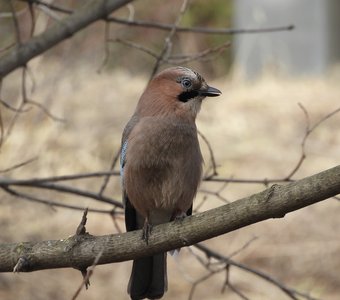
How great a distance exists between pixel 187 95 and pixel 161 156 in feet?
1.03

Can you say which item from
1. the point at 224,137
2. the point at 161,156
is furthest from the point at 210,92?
the point at 224,137

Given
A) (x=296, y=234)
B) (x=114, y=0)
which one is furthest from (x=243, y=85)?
(x=114, y=0)

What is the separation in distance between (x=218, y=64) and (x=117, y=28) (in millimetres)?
2202

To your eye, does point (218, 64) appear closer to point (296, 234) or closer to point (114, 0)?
point (296, 234)

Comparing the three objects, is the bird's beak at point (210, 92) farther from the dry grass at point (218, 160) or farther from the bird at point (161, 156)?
the dry grass at point (218, 160)

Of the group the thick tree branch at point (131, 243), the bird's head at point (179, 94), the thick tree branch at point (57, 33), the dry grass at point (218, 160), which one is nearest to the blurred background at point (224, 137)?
the dry grass at point (218, 160)

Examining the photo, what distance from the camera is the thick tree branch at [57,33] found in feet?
10.9

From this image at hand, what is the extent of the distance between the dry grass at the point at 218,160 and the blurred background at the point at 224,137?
1cm

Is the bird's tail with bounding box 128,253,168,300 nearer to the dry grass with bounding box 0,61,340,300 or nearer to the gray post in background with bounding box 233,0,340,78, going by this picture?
the dry grass with bounding box 0,61,340,300

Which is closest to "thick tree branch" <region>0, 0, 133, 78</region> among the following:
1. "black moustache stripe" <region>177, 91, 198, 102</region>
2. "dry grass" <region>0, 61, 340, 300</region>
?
"black moustache stripe" <region>177, 91, 198, 102</region>

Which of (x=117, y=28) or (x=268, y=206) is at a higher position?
(x=117, y=28)

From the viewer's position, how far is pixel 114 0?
135 inches

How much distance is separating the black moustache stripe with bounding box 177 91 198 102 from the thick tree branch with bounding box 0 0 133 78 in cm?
54

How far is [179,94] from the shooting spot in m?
3.19
